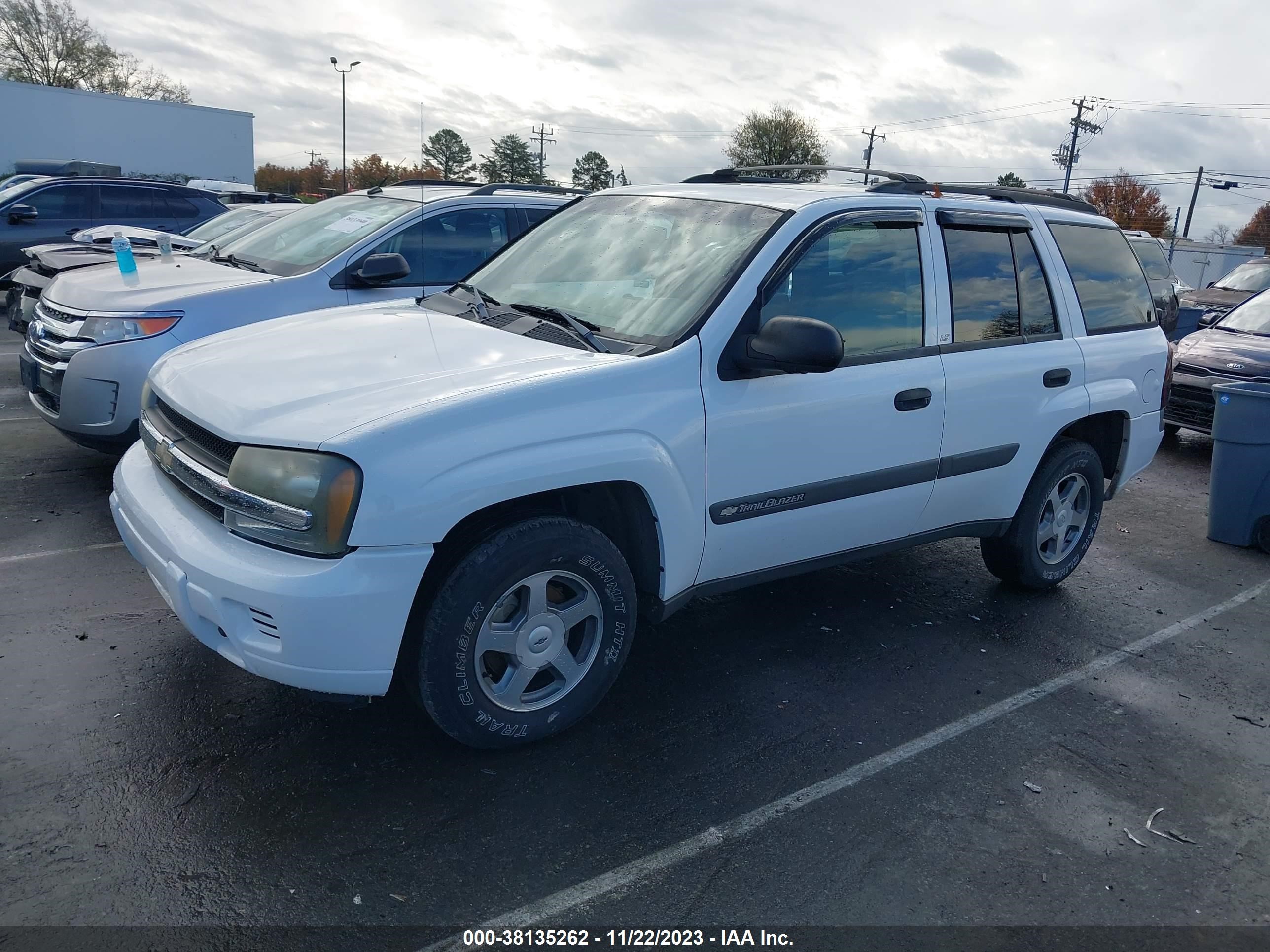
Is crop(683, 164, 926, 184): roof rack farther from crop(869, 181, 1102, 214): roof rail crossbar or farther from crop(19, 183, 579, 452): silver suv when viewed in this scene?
crop(19, 183, 579, 452): silver suv

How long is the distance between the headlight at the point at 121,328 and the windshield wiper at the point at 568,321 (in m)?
2.75

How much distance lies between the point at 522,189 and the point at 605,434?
4917 millimetres

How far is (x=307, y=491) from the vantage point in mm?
2742

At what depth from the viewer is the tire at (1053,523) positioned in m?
4.82

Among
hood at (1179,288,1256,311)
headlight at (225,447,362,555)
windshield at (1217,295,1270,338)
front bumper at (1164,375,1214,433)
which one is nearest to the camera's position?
headlight at (225,447,362,555)

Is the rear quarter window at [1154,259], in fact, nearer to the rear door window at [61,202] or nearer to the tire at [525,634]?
the tire at [525,634]

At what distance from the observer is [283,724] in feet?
11.0

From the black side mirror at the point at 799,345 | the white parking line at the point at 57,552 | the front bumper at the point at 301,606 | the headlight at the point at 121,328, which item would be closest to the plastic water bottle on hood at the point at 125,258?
the headlight at the point at 121,328

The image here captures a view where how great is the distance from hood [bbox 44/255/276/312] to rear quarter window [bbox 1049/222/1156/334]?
4726 mm

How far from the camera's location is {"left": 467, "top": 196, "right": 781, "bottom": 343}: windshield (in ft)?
11.8

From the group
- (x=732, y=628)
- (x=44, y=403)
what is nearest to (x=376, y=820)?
(x=732, y=628)

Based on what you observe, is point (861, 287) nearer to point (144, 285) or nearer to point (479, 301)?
point (479, 301)

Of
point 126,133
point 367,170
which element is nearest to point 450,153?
point 367,170

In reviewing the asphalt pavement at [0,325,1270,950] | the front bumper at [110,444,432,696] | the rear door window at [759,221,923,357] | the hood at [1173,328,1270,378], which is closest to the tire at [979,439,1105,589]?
the asphalt pavement at [0,325,1270,950]
